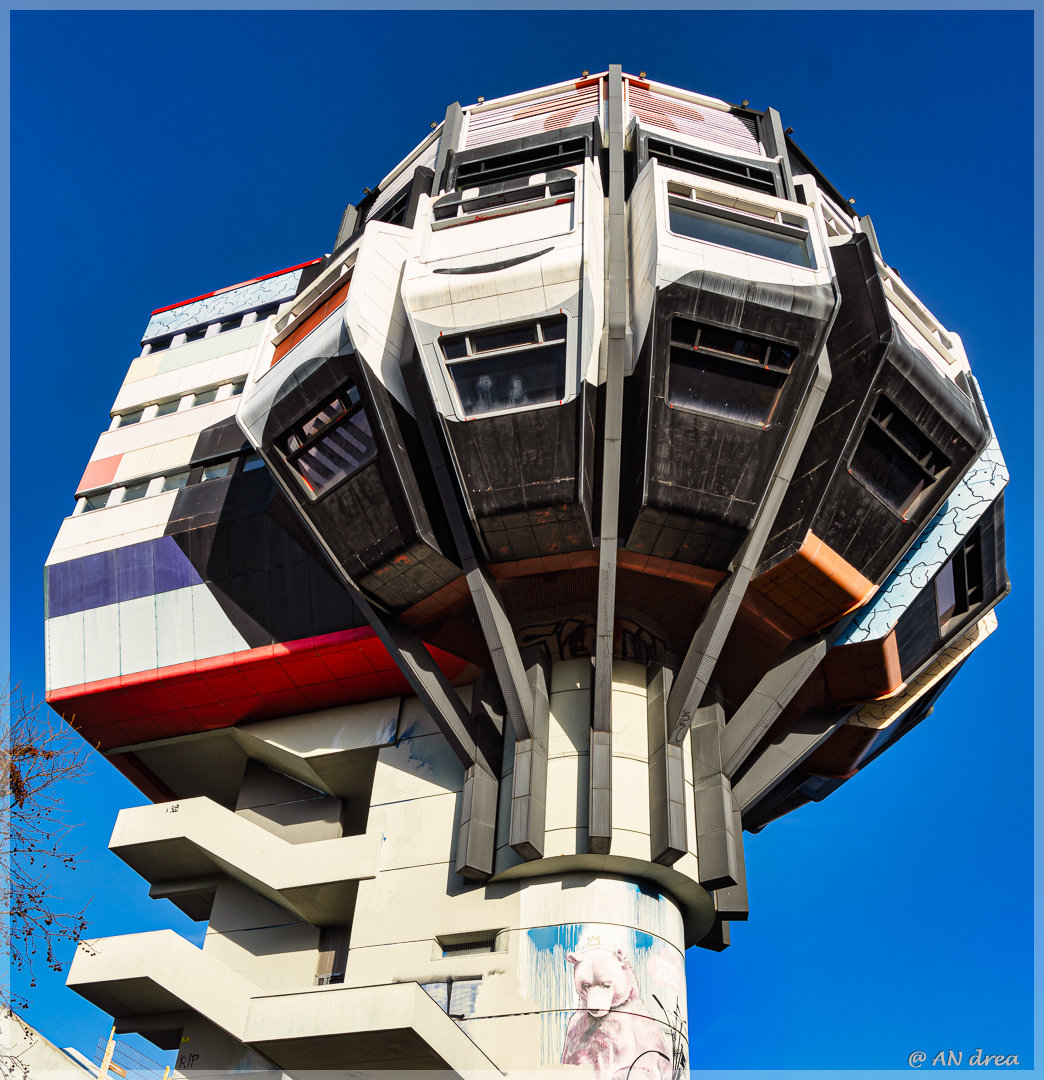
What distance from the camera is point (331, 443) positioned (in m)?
29.0

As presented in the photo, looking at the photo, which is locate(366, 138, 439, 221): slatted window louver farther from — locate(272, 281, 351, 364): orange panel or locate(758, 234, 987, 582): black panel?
locate(758, 234, 987, 582): black panel

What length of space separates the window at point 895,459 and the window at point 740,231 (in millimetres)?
4508

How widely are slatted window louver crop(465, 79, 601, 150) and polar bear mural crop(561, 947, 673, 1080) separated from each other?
24662mm

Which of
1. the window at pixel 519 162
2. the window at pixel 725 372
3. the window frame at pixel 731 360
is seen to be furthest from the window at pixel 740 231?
the window at pixel 519 162

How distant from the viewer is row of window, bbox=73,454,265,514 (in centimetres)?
3775

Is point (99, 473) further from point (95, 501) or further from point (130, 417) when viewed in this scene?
point (130, 417)

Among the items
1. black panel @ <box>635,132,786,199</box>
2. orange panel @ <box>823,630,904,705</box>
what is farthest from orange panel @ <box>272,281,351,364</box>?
orange panel @ <box>823,630,904,705</box>

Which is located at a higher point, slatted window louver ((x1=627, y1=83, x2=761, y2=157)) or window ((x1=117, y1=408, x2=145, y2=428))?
slatted window louver ((x1=627, y1=83, x2=761, y2=157))

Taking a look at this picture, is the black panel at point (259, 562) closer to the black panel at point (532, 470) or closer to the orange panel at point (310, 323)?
the orange panel at point (310, 323)

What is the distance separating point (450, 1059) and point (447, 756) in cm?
922

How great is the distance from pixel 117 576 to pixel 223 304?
1451 centimetres

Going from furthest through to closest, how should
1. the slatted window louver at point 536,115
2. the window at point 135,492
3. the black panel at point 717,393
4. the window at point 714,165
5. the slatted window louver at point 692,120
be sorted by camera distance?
the window at point 135,492 < the slatted window louver at point 536,115 < the slatted window louver at point 692,120 < the window at point 714,165 < the black panel at point 717,393

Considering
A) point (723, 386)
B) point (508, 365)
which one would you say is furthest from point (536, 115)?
point (723, 386)

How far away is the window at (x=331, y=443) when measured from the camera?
28359 mm
